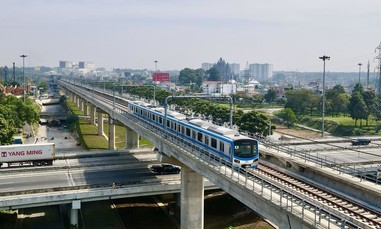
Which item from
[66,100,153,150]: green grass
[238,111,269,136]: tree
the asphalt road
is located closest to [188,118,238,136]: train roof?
the asphalt road

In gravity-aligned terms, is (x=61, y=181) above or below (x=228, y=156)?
below

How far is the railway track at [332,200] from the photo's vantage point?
22797 millimetres

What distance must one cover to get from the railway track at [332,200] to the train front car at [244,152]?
96 centimetres

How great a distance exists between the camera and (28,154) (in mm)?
57031

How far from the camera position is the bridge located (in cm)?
2148

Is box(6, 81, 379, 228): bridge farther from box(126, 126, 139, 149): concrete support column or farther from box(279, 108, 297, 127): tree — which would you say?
box(279, 108, 297, 127): tree

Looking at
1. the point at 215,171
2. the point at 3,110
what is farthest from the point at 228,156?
the point at 3,110

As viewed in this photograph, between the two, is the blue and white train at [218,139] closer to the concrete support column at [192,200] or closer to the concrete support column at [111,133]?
the concrete support column at [192,200]

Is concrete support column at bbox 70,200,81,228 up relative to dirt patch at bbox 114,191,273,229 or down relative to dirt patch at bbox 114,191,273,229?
up

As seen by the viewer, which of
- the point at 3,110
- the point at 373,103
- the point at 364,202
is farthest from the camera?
the point at 373,103

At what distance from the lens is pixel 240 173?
31469mm

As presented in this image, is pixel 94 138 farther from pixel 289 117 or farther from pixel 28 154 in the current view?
pixel 289 117

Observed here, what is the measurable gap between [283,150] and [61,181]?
2568cm

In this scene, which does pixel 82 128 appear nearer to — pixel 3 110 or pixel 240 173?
pixel 3 110
